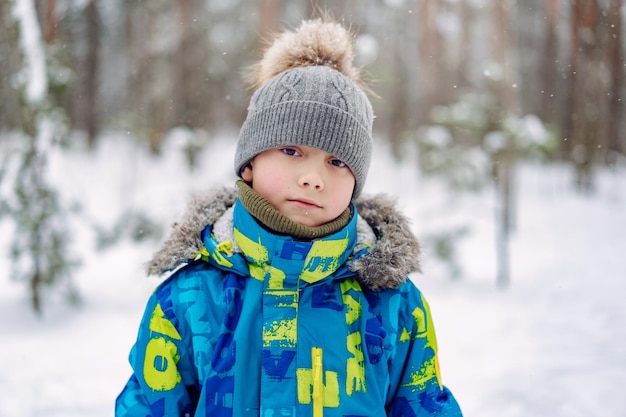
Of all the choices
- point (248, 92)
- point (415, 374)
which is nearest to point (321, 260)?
point (415, 374)

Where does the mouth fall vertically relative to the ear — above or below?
below

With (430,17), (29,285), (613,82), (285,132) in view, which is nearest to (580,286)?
(285,132)

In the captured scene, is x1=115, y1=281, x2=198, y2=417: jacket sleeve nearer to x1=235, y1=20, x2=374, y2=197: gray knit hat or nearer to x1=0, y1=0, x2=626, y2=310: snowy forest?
x1=235, y1=20, x2=374, y2=197: gray knit hat

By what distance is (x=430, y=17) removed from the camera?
47.9 ft

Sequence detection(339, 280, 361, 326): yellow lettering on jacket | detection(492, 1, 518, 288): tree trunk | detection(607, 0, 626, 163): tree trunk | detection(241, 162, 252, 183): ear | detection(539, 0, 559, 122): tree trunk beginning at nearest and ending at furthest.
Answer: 1. detection(339, 280, 361, 326): yellow lettering on jacket
2. detection(241, 162, 252, 183): ear
3. detection(492, 1, 518, 288): tree trunk
4. detection(607, 0, 626, 163): tree trunk
5. detection(539, 0, 559, 122): tree trunk

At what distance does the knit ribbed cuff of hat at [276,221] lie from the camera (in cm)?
137

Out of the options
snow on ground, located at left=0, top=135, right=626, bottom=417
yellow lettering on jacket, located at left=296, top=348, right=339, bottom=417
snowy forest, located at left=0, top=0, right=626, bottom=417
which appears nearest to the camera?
yellow lettering on jacket, located at left=296, top=348, right=339, bottom=417

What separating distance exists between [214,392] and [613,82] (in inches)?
563

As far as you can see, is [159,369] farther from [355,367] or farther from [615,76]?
[615,76]

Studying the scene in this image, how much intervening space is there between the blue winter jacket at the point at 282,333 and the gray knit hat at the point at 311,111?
229mm

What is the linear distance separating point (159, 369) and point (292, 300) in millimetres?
414

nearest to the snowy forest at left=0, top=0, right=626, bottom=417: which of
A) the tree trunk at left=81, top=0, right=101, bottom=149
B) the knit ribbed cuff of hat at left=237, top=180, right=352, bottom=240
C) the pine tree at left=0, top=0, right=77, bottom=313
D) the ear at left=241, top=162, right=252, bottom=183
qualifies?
the pine tree at left=0, top=0, right=77, bottom=313

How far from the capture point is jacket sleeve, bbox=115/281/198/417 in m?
1.33

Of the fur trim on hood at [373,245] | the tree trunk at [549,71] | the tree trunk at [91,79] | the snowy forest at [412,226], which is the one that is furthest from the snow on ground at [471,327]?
the tree trunk at [91,79]
